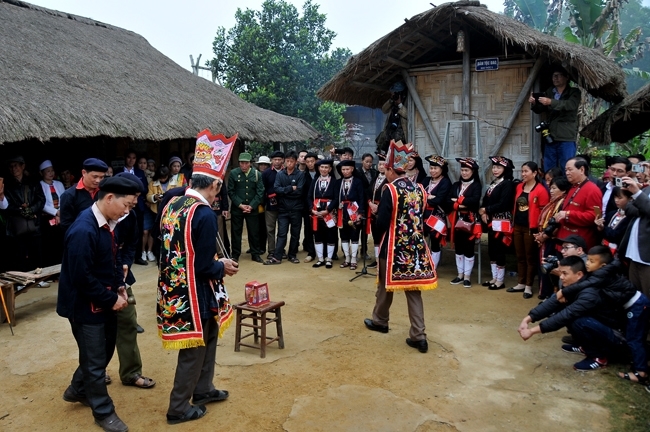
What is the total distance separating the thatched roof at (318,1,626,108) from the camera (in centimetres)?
726

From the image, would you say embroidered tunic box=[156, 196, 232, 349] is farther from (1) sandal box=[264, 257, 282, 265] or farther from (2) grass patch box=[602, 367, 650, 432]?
(1) sandal box=[264, 257, 282, 265]

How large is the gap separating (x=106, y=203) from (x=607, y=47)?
16.5m

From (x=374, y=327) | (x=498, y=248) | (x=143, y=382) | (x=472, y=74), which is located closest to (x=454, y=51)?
(x=472, y=74)

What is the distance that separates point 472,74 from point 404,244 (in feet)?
14.4

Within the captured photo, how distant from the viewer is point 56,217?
25.0 ft

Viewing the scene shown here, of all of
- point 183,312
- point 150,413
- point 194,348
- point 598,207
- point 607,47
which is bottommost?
point 150,413

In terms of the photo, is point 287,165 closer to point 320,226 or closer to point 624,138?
point 320,226

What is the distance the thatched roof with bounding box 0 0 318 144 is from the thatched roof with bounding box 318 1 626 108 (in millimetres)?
2564

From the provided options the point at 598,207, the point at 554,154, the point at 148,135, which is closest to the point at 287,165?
the point at 148,135

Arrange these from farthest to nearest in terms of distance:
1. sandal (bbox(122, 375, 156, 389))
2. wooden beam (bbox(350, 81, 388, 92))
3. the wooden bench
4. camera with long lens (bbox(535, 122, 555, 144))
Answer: wooden beam (bbox(350, 81, 388, 92)) < camera with long lens (bbox(535, 122, 555, 144)) < the wooden bench < sandal (bbox(122, 375, 156, 389))

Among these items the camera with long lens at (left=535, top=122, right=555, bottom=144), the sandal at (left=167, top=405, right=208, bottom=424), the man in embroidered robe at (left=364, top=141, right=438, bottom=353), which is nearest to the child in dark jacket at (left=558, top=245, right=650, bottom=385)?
the man in embroidered robe at (left=364, top=141, right=438, bottom=353)

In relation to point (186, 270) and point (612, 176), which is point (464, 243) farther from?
point (186, 270)

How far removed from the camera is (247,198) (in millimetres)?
9180

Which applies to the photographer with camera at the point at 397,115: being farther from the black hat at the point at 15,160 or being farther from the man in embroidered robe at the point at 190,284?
the man in embroidered robe at the point at 190,284
